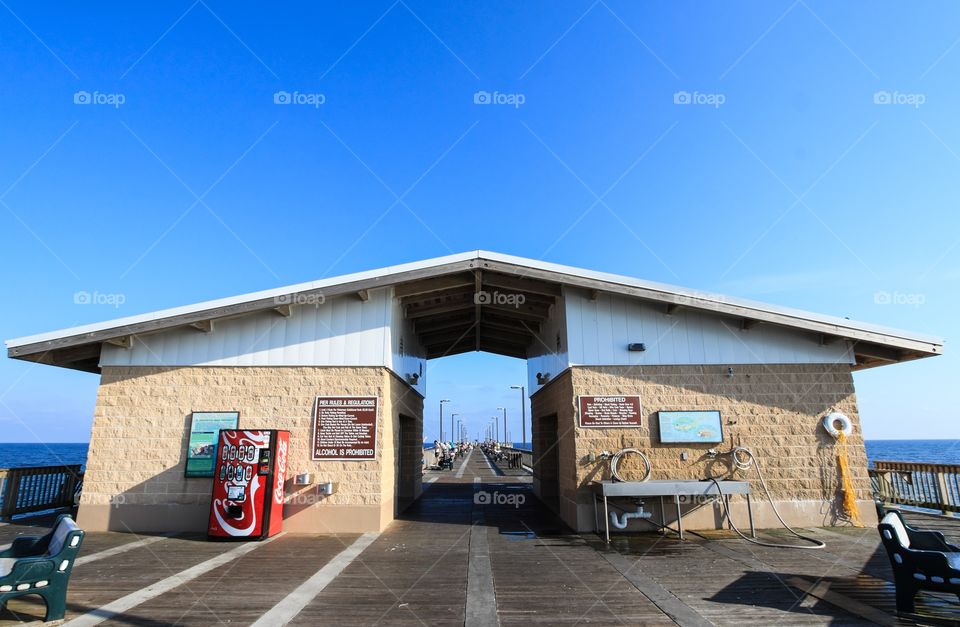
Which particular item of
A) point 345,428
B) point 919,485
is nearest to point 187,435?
point 345,428

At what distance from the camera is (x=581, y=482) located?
9.96 m

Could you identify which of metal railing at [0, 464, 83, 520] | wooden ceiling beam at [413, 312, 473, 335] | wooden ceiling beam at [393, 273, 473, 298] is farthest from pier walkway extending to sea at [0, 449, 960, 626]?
wooden ceiling beam at [413, 312, 473, 335]

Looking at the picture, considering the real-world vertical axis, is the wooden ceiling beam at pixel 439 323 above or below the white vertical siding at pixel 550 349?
above

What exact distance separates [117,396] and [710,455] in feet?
39.0

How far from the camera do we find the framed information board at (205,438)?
999cm

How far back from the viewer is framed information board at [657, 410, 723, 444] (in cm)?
1009

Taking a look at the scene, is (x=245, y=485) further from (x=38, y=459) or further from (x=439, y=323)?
(x=38, y=459)

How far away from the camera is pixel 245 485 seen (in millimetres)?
9016

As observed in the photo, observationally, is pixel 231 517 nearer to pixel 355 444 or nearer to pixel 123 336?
A: pixel 355 444

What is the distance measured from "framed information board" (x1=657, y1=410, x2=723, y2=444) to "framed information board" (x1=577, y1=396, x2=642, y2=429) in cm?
52

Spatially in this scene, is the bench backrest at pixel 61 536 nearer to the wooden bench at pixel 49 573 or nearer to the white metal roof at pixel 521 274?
the wooden bench at pixel 49 573

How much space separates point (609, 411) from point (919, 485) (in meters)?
8.42

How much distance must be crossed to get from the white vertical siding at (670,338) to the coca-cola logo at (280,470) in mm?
5818

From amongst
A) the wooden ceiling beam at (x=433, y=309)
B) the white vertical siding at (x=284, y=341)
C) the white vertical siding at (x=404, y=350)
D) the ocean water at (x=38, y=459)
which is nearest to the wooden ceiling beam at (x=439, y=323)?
the white vertical siding at (x=404, y=350)
